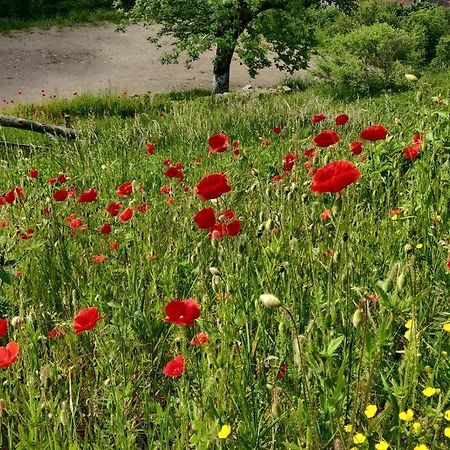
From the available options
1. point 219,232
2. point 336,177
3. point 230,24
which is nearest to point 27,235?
point 219,232

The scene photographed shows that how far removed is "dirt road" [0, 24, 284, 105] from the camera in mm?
15750

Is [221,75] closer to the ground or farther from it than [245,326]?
closer to the ground

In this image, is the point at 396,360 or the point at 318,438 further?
the point at 396,360

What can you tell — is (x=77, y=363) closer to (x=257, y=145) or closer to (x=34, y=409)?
(x=34, y=409)

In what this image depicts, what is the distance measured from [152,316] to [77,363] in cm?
39

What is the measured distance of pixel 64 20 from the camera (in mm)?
23016

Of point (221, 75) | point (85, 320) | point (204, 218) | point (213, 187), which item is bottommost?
point (221, 75)

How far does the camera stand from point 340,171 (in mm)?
1480

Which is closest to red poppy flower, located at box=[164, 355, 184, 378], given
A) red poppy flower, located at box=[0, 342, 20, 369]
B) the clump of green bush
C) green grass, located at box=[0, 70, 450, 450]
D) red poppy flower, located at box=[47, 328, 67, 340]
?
green grass, located at box=[0, 70, 450, 450]

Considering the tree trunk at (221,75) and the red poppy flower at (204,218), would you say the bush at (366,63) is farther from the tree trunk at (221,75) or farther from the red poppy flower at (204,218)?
the red poppy flower at (204,218)

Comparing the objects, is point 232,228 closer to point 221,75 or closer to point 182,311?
point 182,311

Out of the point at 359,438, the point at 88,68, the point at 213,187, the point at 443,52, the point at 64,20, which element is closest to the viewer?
the point at 359,438

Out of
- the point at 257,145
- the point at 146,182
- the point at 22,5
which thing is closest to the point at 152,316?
the point at 146,182

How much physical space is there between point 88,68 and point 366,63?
30.1 feet
